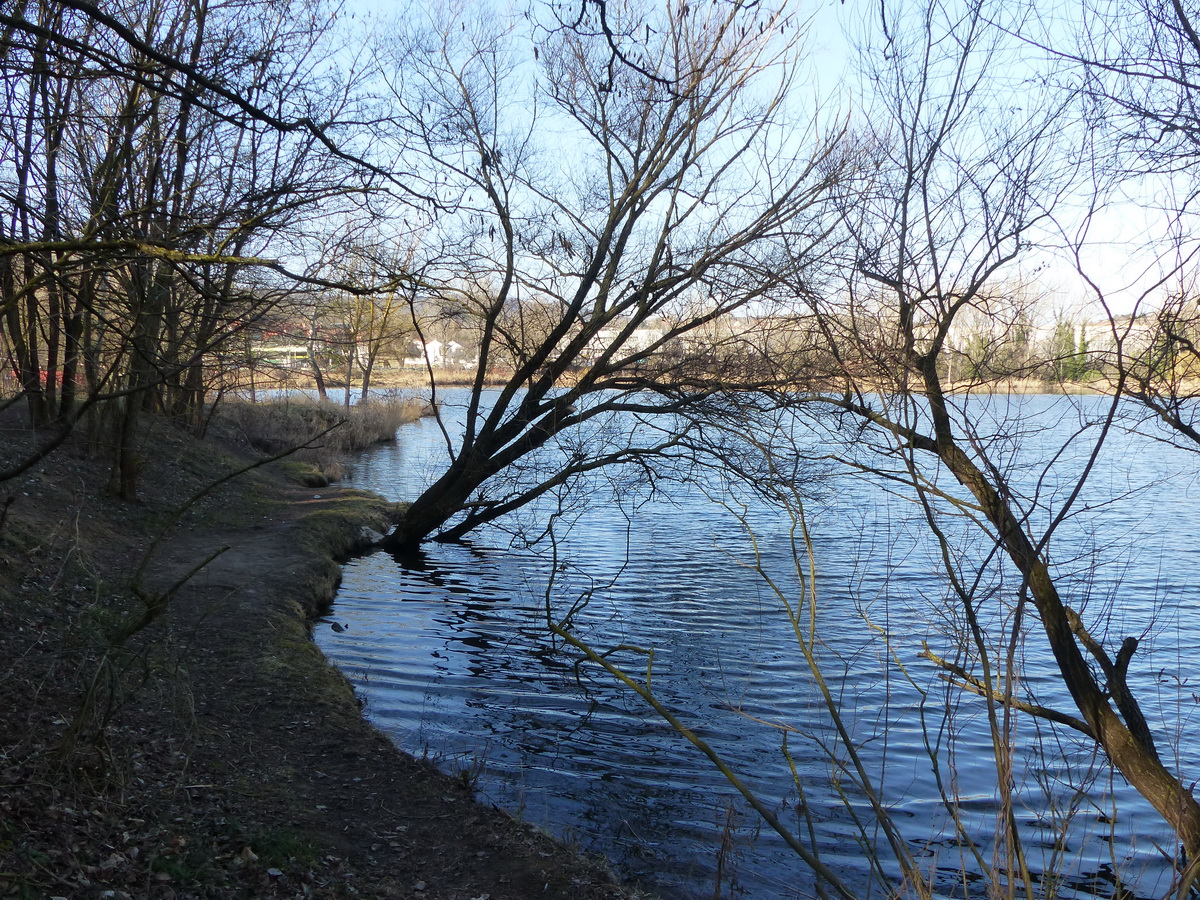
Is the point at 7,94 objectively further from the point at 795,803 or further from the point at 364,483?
the point at 364,483

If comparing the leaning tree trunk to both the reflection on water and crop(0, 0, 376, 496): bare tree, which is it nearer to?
the reflection on water

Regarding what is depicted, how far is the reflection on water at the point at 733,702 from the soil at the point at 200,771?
72 cm

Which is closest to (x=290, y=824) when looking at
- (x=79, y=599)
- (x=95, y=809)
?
(x=95, y=809)

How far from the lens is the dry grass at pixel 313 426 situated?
23.6 metres

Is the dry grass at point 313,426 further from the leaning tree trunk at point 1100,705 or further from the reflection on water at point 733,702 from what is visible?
the leaning tree trunk at point 1100,705

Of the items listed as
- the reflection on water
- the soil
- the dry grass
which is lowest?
the reflection on water

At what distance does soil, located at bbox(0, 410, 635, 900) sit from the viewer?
445 centimetres

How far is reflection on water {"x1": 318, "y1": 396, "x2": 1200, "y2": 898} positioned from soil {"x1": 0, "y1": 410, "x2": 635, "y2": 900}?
0.72 meters

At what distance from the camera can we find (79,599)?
8.62 metres

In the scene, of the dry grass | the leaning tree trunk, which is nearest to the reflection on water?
the leaning tree trunk

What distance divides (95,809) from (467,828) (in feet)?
7.21

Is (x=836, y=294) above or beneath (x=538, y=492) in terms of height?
above

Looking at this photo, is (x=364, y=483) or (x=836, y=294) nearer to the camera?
(x=836, y=294)

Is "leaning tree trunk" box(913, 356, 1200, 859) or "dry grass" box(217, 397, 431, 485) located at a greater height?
"dry grass" box(217, 397, 431, 485)
